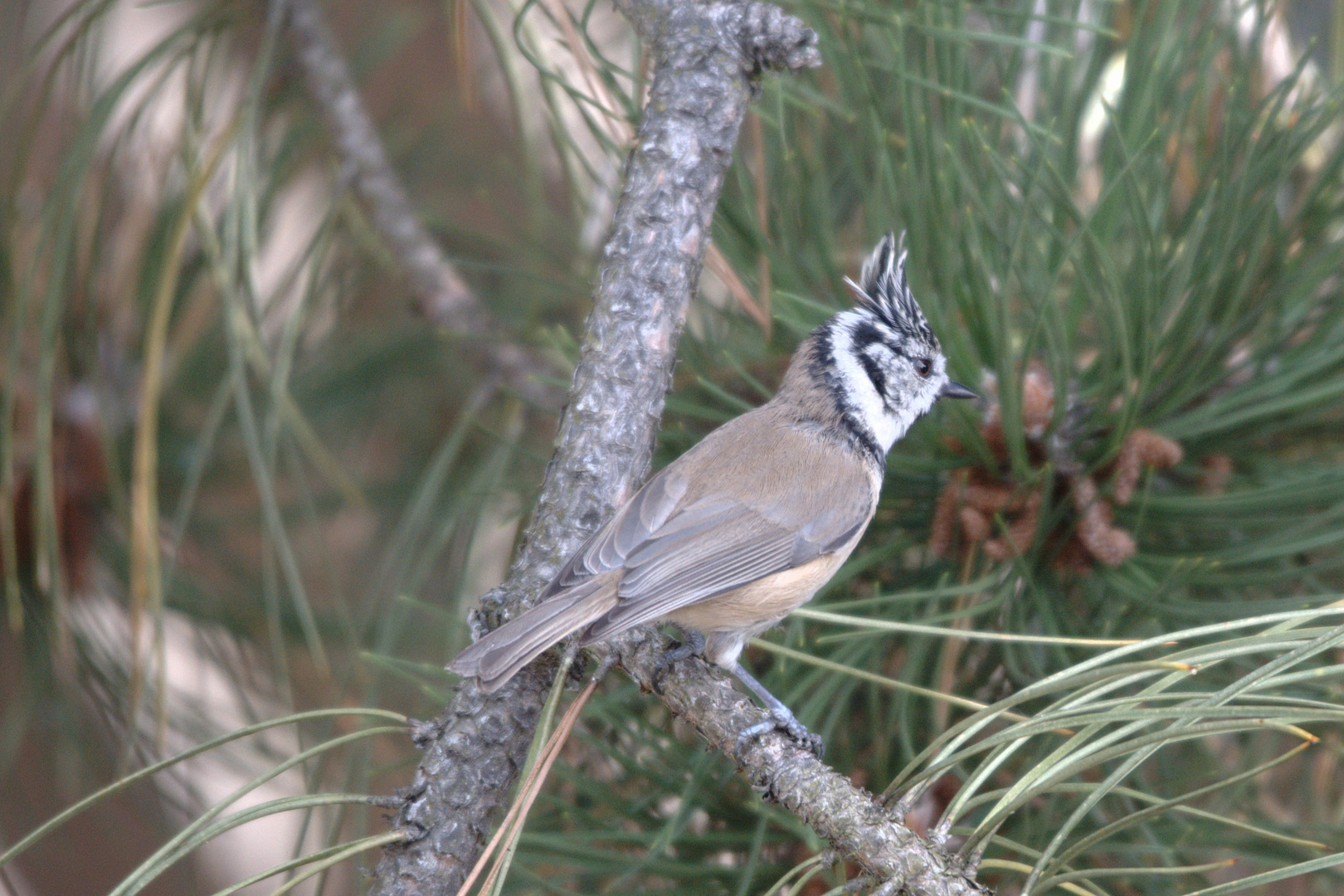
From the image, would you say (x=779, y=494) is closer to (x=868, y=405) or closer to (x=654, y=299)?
(x=868, y=405)

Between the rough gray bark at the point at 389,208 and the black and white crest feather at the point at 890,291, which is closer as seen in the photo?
the black and white crest feather at the point at 890,291

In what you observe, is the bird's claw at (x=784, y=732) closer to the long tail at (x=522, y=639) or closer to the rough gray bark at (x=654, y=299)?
the rough gray bark at (x=654, y=299)

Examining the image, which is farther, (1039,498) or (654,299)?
(1039,498)

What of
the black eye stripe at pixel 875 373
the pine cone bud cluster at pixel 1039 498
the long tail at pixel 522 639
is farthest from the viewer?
the black eye stripe at pixel 875 373

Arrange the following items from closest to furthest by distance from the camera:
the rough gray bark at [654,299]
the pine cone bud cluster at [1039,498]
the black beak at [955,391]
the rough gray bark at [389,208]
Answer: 1. the rough gray bark at [654,299]
2. the pine cone bud cluster at [1039,498]
3. the black beak at [955,391]
4. the rough gray bark at [389,208]

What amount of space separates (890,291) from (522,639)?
2.55 ft

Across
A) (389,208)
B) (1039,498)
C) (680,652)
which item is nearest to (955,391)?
(1039,498)

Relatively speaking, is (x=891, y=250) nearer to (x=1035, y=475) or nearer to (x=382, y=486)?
(x=1035, y=475)

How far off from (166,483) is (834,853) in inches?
63.8

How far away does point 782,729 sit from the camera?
118 cm

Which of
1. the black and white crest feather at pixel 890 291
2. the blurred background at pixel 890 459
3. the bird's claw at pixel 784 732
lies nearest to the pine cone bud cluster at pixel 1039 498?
the blurred background at pixel 890 459

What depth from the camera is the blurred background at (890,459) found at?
1235mm

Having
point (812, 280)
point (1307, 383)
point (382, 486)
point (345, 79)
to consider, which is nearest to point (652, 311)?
point (812, 280)

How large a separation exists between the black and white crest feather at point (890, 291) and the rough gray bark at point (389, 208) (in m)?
0.52
